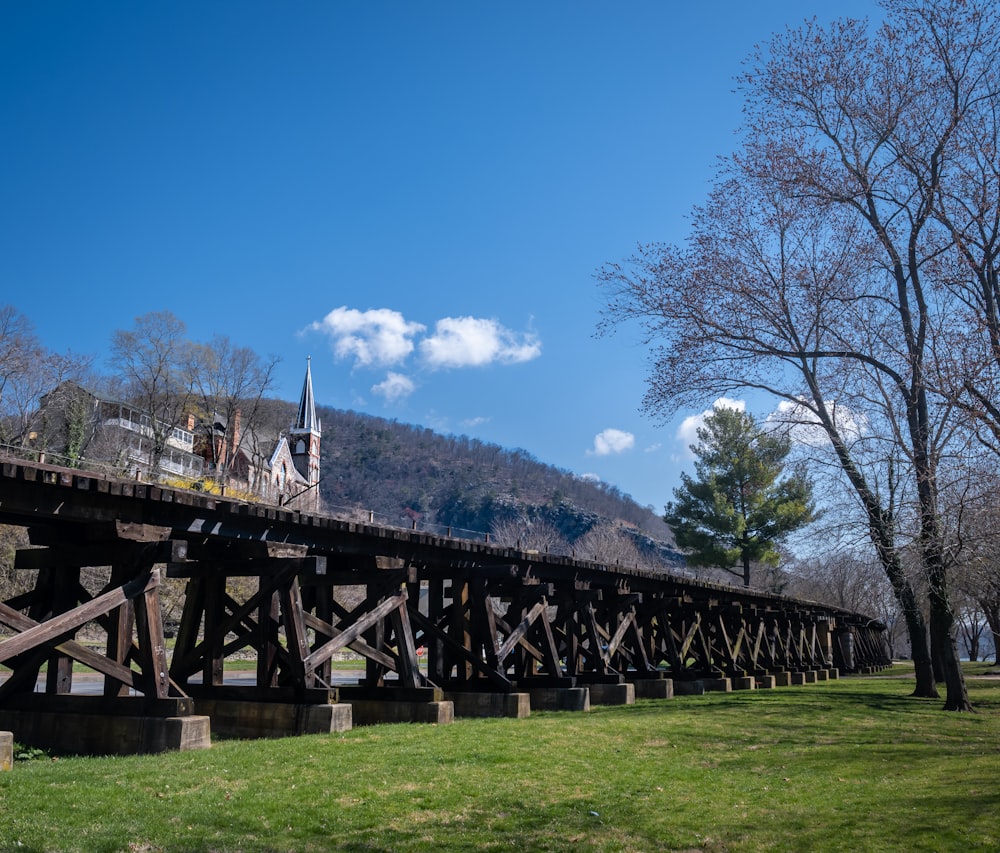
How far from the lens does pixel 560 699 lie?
16.5m

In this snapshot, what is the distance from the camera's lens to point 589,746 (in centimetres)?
1147

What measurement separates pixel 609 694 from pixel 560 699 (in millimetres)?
2061

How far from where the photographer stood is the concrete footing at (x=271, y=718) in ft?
38.4

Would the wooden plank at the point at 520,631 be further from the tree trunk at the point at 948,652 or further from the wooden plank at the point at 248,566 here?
the tree trunk at the point at 948,652

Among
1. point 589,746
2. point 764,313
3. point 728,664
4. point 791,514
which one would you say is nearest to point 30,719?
point 589,746

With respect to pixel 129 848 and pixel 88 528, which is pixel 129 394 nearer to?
pixel 88 528

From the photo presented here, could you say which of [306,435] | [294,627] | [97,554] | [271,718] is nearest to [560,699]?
[271,718]

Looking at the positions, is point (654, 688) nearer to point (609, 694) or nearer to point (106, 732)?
point (609, 694)

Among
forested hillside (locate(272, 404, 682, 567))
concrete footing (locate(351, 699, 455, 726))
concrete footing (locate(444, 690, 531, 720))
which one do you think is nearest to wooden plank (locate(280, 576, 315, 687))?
concrete footing (locate(351, 699, 455, 726))

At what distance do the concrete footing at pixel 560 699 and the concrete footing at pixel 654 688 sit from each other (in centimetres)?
400

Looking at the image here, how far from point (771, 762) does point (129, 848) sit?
776cm

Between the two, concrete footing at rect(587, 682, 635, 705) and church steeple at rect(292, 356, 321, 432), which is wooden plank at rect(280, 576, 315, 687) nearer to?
concrete footing at rect(587, 682, 635, 705)

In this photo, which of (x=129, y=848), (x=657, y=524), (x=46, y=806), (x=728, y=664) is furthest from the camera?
(x=657, y=524)

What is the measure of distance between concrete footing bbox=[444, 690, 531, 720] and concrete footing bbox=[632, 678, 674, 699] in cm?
602
